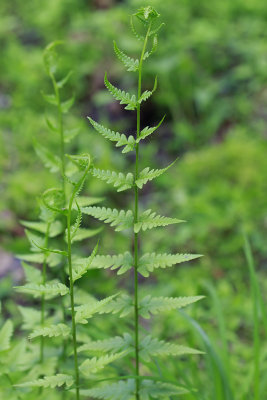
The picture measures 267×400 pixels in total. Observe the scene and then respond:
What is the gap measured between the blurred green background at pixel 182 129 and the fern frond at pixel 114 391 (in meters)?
0.96

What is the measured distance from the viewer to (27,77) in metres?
4.79

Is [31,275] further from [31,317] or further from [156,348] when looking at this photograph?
[156,348]

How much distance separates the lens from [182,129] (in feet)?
13.5

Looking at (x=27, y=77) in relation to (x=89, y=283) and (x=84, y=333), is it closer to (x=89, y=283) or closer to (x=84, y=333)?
(x=89, y=283)

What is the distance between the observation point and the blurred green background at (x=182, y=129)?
110 inches

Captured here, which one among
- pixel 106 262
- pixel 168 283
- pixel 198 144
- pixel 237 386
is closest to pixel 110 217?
pixel 106 262

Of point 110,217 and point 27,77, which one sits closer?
point 110,217

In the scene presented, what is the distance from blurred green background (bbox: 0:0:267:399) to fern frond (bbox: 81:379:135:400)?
3.15 feet

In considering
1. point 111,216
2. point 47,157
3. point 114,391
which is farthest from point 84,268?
point 47,157

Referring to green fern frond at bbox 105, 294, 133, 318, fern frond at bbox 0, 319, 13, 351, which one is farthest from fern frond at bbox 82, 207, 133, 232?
fern frond at bbox 0, 319, 13, 351

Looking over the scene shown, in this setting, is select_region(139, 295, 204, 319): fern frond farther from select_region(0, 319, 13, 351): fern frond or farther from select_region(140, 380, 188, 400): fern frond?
select_region(0, 319, 13, 351): fern frond

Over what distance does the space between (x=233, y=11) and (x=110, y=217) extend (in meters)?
4.59

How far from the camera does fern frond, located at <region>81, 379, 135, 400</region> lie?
1.07m

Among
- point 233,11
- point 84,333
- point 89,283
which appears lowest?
point 89,283
